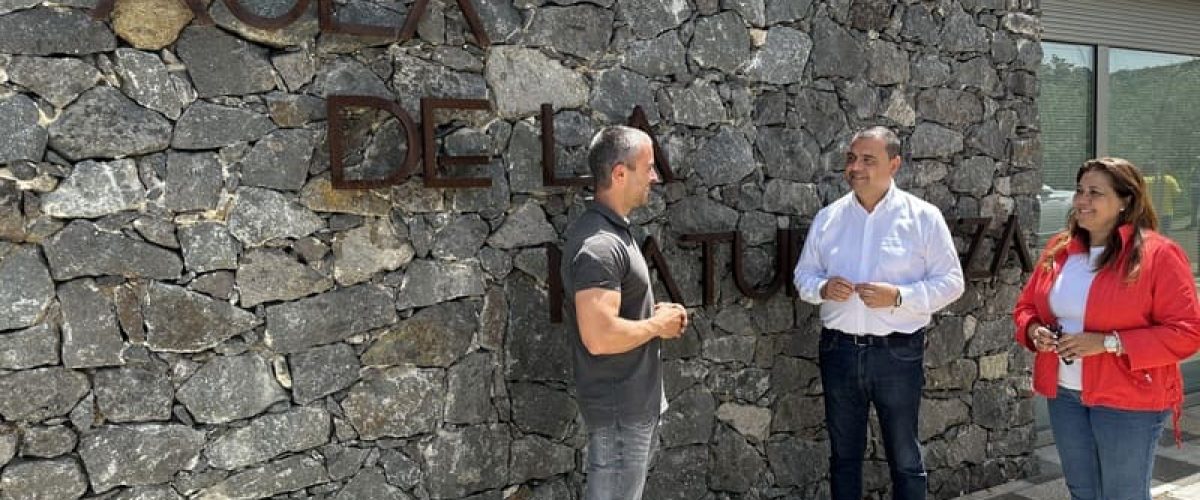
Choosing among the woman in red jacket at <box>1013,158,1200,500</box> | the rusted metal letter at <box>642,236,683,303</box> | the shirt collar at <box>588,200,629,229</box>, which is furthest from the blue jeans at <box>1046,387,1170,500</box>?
the shirt collar at <box>588,200,629,229</box>

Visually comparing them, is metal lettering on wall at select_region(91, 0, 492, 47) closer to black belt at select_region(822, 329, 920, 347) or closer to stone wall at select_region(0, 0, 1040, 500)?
stone wall at select_region(0, 0, 1040, 500)

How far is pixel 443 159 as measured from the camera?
2.96 metres

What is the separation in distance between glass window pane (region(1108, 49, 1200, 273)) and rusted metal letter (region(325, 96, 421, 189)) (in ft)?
15.6

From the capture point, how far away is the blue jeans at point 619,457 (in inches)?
108

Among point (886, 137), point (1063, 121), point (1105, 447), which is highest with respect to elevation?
point (1063, 121)

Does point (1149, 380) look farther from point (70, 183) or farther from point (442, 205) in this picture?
→ point (70, 183)

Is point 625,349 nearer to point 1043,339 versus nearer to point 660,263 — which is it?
point 660,263

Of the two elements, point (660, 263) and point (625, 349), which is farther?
point (660, 263)

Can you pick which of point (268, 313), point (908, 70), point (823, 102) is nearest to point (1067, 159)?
point (908, 70)

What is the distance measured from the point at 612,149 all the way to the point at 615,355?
0.64 metres

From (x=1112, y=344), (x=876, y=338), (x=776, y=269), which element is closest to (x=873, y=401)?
(x=876, y=338)

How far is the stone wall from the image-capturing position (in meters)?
2.47

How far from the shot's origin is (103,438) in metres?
2.54

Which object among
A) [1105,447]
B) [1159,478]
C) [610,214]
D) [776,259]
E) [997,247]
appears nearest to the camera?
[610,214]
